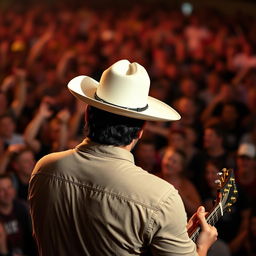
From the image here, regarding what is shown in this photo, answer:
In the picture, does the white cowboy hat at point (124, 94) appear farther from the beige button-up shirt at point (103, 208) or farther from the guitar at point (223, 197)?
the guitar at point (223, 197)

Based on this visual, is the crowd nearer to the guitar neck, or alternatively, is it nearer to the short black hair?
the short black hair

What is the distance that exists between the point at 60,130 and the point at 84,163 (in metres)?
4.81

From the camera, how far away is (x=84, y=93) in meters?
3.20

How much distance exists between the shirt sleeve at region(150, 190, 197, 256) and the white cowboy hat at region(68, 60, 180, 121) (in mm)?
425

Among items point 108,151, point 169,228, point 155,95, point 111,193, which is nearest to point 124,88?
point 108,151

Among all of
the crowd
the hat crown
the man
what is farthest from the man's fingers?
the crowd

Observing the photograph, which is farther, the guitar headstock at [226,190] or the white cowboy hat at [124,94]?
the guitar headstock at [226,190]

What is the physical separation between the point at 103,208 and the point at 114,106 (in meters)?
0.46

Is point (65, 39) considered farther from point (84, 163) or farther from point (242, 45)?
point (84, 163)

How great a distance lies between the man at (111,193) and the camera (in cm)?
285

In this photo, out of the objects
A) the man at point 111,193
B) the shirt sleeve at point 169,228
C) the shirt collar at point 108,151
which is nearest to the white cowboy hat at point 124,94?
the man at point 111,193

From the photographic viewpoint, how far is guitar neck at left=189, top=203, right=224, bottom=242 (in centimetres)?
312

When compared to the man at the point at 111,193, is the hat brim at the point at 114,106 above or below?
above

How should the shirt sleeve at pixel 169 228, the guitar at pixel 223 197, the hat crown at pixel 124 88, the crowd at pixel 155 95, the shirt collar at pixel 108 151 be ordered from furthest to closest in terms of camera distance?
the crowd at pixel 155 95, the guitar at pixel 223 197, the hat crown at pixel 124 88, the shirt collar at pixel 108 151, the shirt sleeve at pixel 169 228
